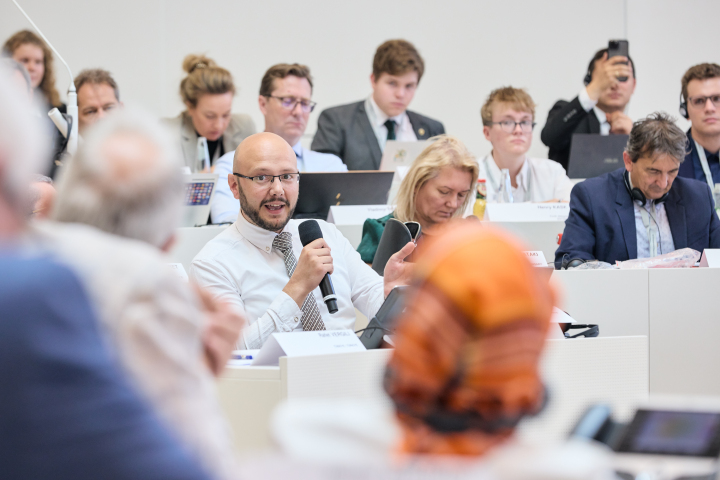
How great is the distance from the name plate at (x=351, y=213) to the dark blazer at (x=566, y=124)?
196 cm

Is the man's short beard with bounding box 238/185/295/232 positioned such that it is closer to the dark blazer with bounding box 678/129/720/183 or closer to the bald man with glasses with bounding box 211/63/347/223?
the bald man with glasses with bounding box 211/63/347/223

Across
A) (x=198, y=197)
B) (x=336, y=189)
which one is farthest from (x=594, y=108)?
(x=198, y=197)

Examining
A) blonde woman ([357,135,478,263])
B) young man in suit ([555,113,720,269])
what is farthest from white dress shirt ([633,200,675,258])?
blonde woman ([357,135,478,263])

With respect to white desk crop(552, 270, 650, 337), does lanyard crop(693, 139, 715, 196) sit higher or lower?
higher

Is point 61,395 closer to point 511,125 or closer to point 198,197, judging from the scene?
point 198,197

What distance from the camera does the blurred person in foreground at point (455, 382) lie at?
0.63 meters

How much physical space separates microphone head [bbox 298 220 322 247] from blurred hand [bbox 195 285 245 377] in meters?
1.53

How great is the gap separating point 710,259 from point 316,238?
159cm

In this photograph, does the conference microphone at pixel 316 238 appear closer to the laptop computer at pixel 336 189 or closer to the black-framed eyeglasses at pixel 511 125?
the laptop computer at pixel 336 189

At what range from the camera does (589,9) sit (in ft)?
21.9

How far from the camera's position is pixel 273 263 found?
256cm

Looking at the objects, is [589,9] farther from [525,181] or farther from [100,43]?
[100,43]

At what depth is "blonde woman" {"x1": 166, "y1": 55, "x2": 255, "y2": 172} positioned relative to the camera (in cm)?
432

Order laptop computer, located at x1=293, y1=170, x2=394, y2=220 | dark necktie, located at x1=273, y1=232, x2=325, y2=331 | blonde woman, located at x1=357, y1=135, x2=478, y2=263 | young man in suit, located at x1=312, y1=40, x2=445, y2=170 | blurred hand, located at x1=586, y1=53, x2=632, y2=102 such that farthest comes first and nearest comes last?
blurred hand, located at x1=586, y1=53, x2=632, y2=102 < young man in suit, located at x1=312, y1=40, x2=445, y2=170 < laptop computer, located at x1=293, y1=170, x2=394, y2=220 < blonde woman, located at x1=357, y1=135, x2=478, y2=263 < dark necktie, located at x1=273, y1=232, x2=325, y2=331
